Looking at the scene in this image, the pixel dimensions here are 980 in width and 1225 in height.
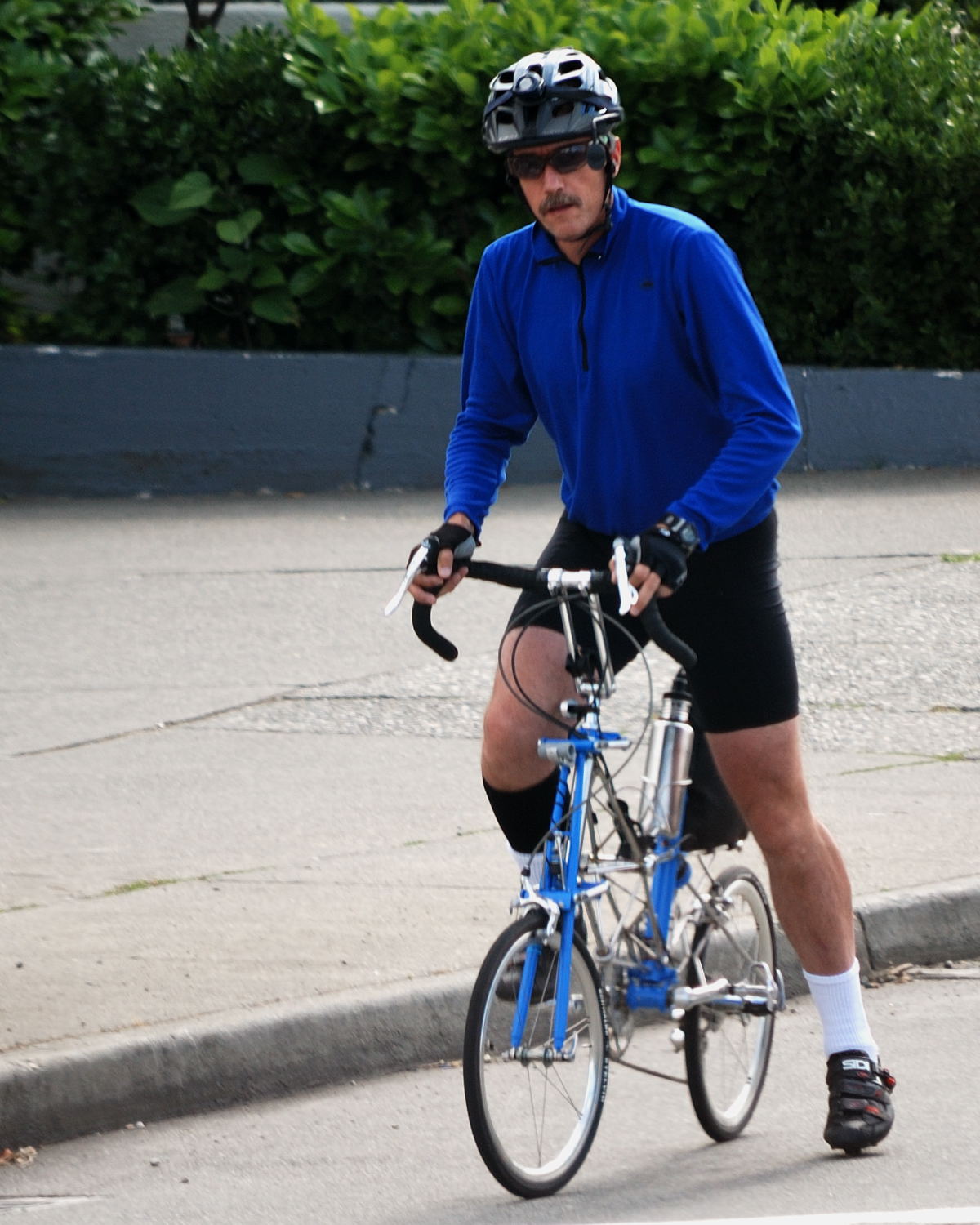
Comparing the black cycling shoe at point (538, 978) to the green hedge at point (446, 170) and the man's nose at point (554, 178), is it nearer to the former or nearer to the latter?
the man's nose at point (554, 178)

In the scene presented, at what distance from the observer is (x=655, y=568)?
358 cm

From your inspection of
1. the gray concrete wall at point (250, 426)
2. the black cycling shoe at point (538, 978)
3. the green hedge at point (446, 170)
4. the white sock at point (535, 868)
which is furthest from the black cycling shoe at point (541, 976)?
the green hedge at point (446, 170)

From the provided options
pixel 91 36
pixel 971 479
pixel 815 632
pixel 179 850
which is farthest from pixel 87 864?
pixel 91 36

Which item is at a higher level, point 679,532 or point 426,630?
point 679,532

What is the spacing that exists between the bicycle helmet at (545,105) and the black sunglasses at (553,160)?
0.11ft

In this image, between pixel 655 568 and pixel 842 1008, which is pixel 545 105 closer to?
pixel 655 568

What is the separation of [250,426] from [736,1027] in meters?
8.11

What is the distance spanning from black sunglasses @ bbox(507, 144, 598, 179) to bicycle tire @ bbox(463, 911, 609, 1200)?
1348 mm

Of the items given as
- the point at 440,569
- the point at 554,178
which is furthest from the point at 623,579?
the point at 554,178

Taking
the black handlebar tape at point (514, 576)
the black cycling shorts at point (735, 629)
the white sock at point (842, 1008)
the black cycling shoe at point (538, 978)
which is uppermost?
the black handlebar tape at point (514, 576)

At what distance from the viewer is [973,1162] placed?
397 cm

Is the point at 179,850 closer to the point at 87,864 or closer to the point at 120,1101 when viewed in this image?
the point at 87,864

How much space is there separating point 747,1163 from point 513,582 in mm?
1260

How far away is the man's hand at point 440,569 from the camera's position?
3.87 meters
